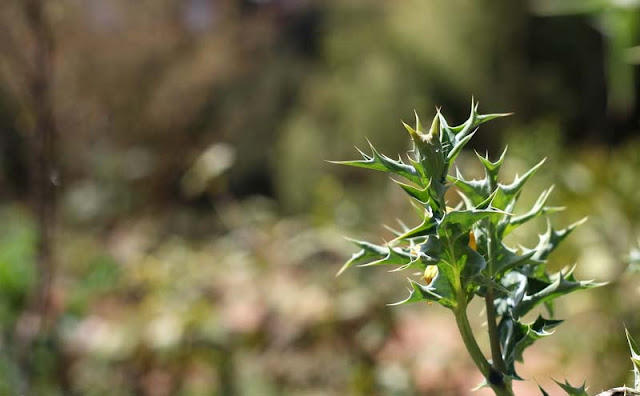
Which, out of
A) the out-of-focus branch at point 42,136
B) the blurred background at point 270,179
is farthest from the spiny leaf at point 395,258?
the out-of-focus branch at point 42,136

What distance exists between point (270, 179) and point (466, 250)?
7088mm

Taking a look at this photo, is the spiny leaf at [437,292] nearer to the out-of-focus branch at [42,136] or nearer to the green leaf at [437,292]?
the green leaf at [437,292]

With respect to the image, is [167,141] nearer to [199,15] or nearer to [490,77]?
[199,15]

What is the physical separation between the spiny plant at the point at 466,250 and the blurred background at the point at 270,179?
18 cm

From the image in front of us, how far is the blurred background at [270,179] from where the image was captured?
86.4 inches

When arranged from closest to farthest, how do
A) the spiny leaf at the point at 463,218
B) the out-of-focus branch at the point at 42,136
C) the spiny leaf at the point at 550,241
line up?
1. the spiny leaf at the point at 463,218
2. the spiny leaf at the point at 550,241
3. the out-of-focus branch at the point at 42,136

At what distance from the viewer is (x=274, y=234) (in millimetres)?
3254

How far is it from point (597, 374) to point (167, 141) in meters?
6.21

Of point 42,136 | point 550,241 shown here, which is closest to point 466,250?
point 550,241

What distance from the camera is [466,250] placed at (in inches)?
17.5

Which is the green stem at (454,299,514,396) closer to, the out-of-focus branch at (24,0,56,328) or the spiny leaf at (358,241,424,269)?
the spiny leaf at (358,241,424,269)

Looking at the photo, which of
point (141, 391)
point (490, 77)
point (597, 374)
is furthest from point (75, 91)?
point (597, 374)

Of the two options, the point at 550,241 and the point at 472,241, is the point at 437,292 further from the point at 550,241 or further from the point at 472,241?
the point at 550,241


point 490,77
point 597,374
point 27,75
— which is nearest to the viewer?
point 27,75
